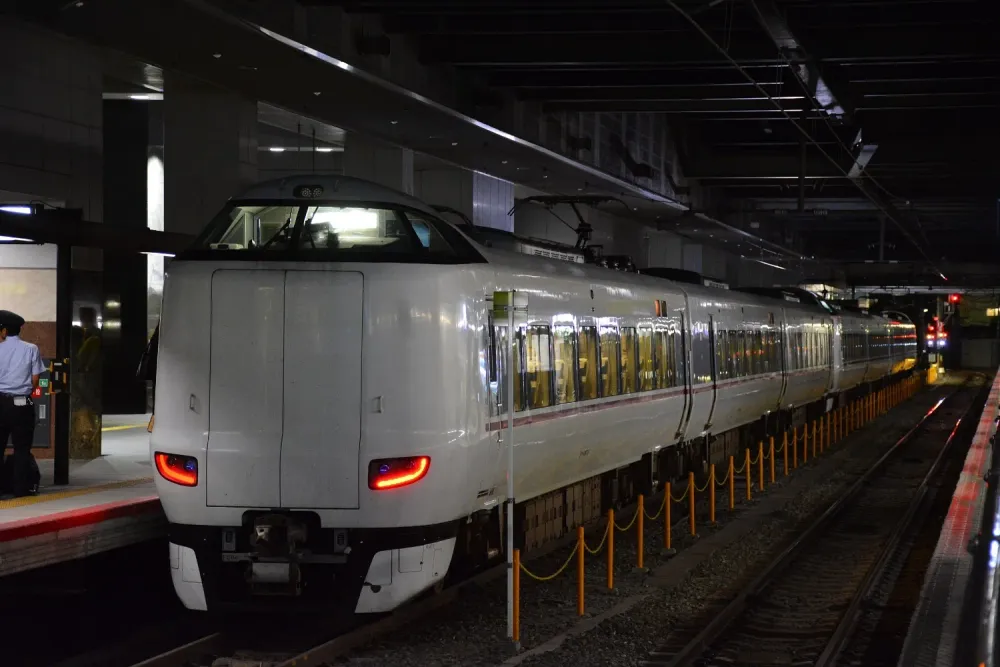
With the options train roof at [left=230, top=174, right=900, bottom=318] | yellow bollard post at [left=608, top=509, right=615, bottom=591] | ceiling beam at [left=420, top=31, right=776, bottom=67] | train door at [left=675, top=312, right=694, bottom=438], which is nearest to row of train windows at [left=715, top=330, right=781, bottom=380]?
train door at [left=675, top=312, right=694, bottom=438]

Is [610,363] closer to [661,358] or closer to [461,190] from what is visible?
[661,358]

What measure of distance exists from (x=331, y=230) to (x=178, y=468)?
1.92 meters

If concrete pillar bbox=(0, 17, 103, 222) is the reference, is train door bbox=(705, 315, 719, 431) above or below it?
below

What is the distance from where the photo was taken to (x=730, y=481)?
16531mm

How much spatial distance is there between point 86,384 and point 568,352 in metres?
6.91

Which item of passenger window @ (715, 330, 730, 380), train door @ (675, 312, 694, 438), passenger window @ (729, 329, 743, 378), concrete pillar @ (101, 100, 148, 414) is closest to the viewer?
train door @ (675, 312, 694, 438)

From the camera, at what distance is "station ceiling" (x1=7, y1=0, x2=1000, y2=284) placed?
14258 millimetres

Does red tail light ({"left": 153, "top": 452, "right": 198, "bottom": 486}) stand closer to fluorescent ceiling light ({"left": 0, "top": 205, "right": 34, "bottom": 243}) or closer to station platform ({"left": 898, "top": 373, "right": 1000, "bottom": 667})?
fluorescent ceiling light ({"left": 0, "top": 205, "right": 34, "bottom": 243})

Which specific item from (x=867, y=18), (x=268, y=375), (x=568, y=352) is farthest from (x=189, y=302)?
(x=867, y=18)

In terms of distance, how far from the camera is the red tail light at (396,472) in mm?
8180

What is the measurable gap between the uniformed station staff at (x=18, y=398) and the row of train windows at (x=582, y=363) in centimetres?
447

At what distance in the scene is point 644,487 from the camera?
15.1 meters

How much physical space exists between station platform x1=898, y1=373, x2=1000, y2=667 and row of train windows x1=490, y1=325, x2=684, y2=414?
3209mm

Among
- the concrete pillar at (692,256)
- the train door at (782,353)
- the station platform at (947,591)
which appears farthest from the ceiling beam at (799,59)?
the concrete pillar at (692,256)
